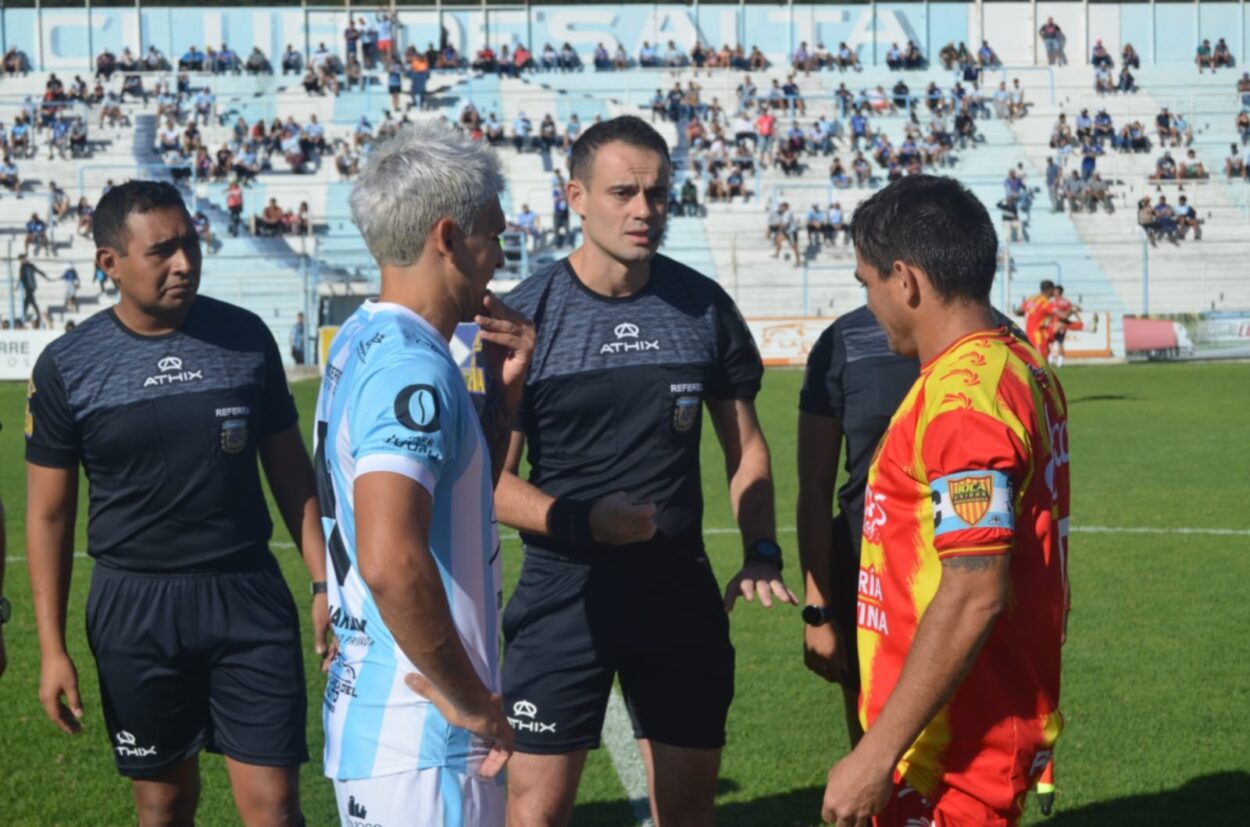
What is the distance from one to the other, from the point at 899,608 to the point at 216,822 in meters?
3.70

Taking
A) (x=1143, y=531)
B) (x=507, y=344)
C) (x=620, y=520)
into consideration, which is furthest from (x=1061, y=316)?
(x=507, y=344)

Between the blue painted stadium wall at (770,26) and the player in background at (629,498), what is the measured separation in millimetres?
52956

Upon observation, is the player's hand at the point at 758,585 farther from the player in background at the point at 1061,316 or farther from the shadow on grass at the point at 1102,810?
the player in background at the point at 1061,316

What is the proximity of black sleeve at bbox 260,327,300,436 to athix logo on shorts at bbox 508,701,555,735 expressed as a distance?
46.6 inches

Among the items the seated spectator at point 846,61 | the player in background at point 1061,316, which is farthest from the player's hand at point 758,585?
the seated spectator at point 846,61

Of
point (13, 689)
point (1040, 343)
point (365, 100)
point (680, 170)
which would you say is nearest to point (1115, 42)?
point (680, 170)

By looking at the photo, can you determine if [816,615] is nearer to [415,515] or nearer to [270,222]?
[415,515]

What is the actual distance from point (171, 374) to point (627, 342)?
4.62ft

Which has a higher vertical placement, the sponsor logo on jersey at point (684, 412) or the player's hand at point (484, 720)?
the sponsor logo on jersey at point (684, 412)

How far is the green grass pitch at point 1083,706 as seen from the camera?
5.95m

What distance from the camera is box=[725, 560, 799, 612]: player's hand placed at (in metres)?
4.38

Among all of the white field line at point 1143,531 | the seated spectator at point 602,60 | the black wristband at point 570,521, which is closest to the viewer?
the black wristband at point 570,521

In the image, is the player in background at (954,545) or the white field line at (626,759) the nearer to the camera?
the player in background at (954,545)

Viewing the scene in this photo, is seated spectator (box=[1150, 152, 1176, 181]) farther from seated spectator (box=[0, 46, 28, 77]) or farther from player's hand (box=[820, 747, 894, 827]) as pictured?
player's hand (box=[820, 747, 894, 827])
